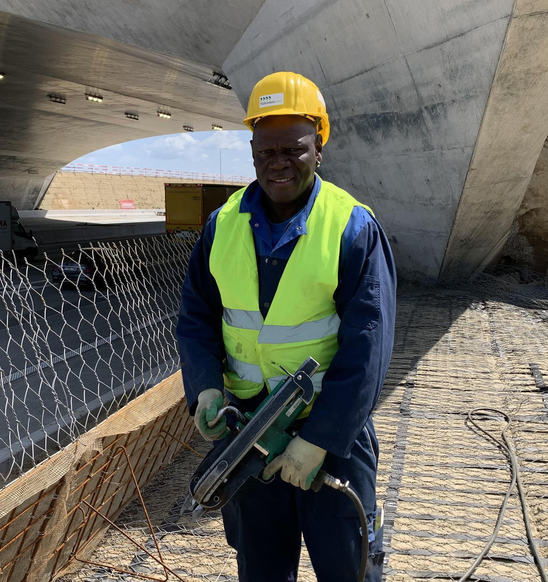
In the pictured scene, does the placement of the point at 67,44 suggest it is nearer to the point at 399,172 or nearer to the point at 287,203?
the point at 399,172

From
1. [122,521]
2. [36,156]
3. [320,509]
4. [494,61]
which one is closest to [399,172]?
[494,61]

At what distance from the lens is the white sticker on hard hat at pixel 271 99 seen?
199 centimetres

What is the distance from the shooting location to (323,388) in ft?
6.27

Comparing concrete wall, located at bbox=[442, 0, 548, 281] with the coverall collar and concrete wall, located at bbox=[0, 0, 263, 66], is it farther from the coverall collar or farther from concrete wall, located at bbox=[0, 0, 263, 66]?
the coverall collar

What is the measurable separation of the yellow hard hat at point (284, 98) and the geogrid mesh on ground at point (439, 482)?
1.51 metres

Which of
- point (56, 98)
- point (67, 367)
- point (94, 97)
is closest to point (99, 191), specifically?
point (56, 98)

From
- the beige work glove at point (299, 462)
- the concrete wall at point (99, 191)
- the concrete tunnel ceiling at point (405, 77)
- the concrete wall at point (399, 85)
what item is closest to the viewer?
the beige work glove at point (299, 462)

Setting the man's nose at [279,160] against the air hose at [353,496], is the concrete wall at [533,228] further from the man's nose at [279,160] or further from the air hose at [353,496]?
the air hose at [353,496]

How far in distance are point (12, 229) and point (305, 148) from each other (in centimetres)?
1780

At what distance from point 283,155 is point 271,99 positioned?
0.67 ft

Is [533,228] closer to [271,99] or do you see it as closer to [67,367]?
[67,367]

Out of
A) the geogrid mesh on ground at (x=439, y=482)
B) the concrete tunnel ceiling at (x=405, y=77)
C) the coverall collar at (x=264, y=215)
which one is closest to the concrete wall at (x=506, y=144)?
the concrete tunnel ceiling at (x=405, y=77)

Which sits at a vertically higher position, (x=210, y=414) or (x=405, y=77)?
(x=405, y=77)

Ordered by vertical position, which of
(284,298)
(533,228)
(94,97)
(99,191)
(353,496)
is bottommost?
(533,228)
